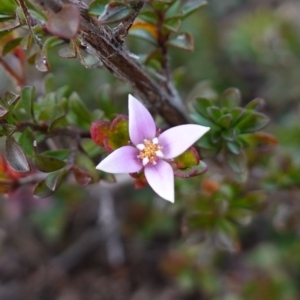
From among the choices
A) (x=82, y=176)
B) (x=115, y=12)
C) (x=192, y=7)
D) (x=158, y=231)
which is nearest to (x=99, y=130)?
(x=82, y=176)

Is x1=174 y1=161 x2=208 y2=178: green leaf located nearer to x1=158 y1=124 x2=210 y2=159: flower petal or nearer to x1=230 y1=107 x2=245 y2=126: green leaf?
x1=158 y1=124 x2=210 y2=159: flower petal

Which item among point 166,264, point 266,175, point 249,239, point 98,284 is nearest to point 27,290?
point 98,284

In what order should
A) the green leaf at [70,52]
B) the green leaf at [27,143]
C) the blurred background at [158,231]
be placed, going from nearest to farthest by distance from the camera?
the green leaf at [70,52] < the green leaf at [27,143] < the blurred background at [158,231]

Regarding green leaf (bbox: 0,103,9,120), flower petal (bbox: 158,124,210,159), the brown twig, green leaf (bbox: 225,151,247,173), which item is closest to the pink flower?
flower petal (bbox: 158,124,210,159)

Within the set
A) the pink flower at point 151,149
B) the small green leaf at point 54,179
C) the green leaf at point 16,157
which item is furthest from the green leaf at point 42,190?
the pink flower at point 151,149

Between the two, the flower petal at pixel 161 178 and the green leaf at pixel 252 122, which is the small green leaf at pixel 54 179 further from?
the green leaf at pixel 252 122

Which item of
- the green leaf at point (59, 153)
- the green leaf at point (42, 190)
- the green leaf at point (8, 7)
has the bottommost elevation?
the green leaf at point (42, 190)
